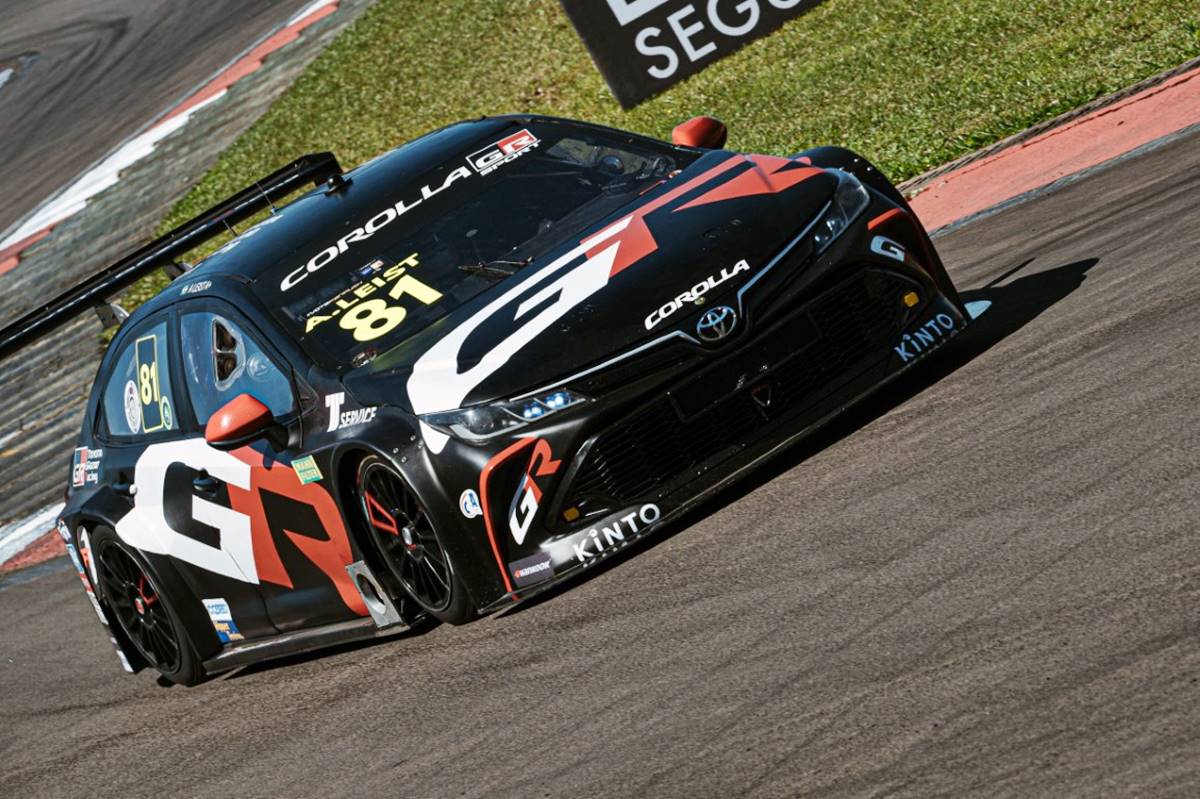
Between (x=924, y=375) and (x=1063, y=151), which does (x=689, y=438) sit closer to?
(x=924, y=375)

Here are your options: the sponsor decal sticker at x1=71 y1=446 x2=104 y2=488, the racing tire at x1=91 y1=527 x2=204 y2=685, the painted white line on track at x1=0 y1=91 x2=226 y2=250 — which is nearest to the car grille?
the racing tire at x1=91 y1=527 x2=204 y2=685

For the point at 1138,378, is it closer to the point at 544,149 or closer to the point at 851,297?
the point at 851,297

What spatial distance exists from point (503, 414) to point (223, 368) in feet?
5.47

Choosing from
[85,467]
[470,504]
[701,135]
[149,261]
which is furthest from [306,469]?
[701,135]

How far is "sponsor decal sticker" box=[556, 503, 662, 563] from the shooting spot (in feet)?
19.6

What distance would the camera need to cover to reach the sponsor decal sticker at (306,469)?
641 centimetres

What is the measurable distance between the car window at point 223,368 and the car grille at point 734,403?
137cm

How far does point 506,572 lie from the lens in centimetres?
604

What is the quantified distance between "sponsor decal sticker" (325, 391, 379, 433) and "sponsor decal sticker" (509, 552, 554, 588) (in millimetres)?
731

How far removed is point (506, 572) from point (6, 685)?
3756 millimetres

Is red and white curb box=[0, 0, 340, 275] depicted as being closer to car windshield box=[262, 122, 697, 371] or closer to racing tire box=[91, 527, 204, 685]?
racing tire box=[91, 527, 204, 685]

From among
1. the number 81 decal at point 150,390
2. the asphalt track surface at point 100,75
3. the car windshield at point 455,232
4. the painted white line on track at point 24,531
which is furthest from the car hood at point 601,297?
the asphalt track surface at point 100,75

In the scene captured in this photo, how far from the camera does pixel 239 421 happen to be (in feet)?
21.0

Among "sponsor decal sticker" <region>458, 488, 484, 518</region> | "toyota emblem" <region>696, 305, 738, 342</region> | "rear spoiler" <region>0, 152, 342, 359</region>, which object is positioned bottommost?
"sponsor decal sticker" <region>458, 488, 484, 518</region>
